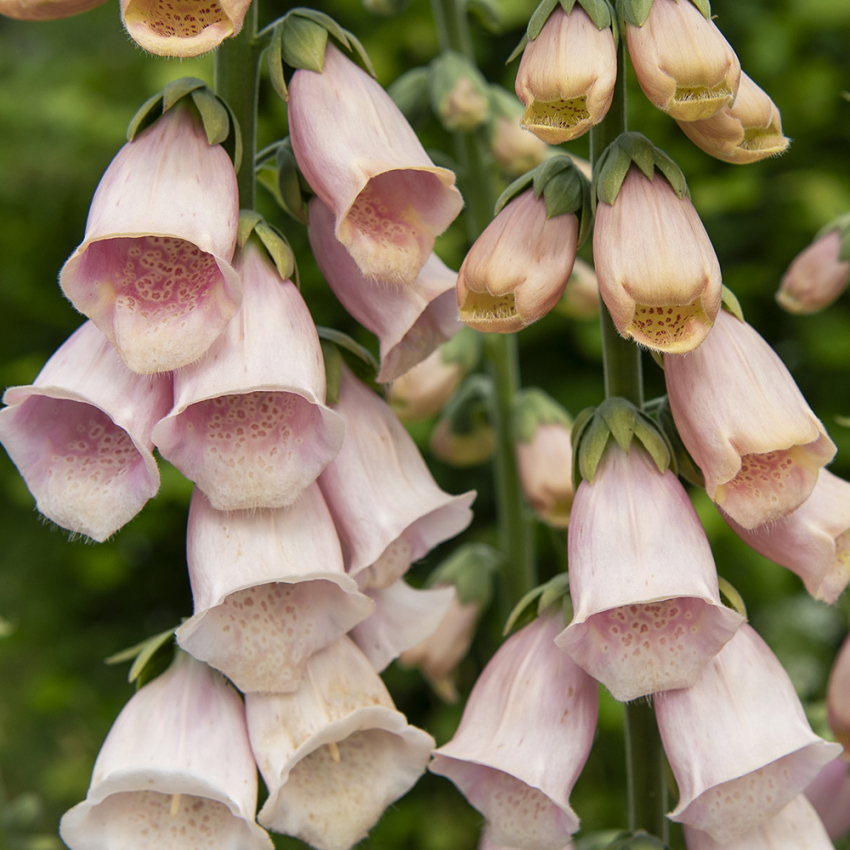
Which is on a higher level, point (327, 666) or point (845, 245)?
point (845, 245)

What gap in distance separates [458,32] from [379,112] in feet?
1.60

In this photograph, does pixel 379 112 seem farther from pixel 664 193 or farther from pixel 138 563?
pixel 138 563

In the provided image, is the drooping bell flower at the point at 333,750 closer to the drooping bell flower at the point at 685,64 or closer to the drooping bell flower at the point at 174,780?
the drooping bell flower at the point at 174,780

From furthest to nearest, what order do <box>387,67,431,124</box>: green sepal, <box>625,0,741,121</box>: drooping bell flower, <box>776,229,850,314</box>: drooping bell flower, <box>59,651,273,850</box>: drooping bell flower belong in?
<box>387,67,431,124</box>: green sepal
<box>776,229,850,314</box>: drooping bell flower
<box>59,651,273,850</box>: drooping bell flower
<box>625,0,741,121</box>: drooping bell flower

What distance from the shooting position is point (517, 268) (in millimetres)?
611

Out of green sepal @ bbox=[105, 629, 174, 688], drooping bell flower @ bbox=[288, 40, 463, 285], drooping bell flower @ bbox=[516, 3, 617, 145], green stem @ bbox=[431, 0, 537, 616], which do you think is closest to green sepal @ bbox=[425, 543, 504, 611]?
green stem @ bbox=[431, 0, 537, 616]

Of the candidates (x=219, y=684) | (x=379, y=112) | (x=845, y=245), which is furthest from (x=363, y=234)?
(x=845, y=245)

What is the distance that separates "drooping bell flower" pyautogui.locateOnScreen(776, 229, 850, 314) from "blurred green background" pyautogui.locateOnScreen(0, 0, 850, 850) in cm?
58

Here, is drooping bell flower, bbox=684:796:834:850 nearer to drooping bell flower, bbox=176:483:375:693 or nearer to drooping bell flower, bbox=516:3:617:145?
drooping bell flower, bbox=176:483:375:693

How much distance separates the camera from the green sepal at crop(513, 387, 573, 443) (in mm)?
1098

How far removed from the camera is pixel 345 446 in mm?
731

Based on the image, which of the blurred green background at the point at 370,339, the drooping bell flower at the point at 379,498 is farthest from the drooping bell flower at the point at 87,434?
the blurred green background at the point at 370,339

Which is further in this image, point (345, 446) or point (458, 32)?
point (458, 32)

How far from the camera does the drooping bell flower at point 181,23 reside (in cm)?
58
